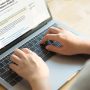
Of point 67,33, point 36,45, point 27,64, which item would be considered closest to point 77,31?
point 67,33

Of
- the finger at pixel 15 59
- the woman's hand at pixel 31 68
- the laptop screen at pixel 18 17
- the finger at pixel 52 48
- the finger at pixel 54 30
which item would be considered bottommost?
the finger at pixel 52 48

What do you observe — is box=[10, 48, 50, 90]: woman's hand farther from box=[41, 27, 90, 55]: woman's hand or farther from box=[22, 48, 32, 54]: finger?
box=[41, 27, 90, 55]: woman's hand

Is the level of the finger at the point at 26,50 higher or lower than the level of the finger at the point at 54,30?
higher

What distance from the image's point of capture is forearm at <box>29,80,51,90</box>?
802 millimetres

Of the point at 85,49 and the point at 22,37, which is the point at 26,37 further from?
the point at 85,49

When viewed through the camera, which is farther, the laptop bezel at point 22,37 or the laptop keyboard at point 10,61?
the laptop bezel at point 22,37

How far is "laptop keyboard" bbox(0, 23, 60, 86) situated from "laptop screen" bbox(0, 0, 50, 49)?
5cm

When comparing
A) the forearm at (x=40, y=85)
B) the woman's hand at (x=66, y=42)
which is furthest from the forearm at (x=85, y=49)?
the forearm at (x=40, y=85)

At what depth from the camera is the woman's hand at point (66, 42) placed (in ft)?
3.07

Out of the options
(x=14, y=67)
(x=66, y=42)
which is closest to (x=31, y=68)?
(x=14, y=67)

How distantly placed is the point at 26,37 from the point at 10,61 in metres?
0.17

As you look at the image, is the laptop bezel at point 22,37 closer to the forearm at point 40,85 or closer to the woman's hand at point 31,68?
the woman's hand at point 31,68

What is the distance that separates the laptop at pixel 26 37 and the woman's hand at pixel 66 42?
2 centimetres

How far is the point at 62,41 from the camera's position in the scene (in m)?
0.96
